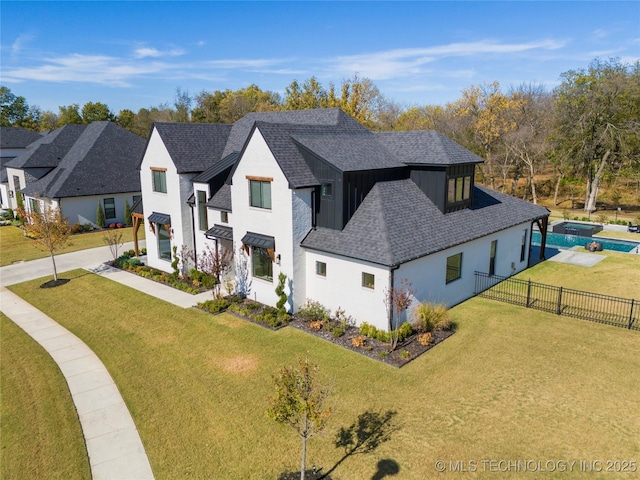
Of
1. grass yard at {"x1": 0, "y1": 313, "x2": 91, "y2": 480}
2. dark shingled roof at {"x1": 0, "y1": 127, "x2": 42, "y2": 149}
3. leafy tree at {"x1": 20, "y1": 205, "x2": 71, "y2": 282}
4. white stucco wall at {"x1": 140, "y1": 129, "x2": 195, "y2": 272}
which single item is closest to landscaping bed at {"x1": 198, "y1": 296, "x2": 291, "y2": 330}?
white stucco wall at {"x1": 140, "y1": 129, "x2": 195, "y2": 272}

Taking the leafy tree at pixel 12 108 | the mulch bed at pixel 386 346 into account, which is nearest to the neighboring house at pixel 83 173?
the mulch bed at pixel 386 346

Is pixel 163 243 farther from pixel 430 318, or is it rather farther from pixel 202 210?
pixel 430 318

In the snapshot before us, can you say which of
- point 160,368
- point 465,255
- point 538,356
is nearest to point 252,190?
point 160,368

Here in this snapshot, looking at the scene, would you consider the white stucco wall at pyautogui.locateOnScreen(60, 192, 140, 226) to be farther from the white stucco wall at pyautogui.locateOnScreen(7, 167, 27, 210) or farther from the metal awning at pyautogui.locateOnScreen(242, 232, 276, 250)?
the metal awning at pyautogui.locateOnScreen(242, 232, 276, 250)

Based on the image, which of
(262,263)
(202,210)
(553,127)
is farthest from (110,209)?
(553,127)

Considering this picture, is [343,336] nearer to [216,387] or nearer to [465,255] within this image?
[216,387]
